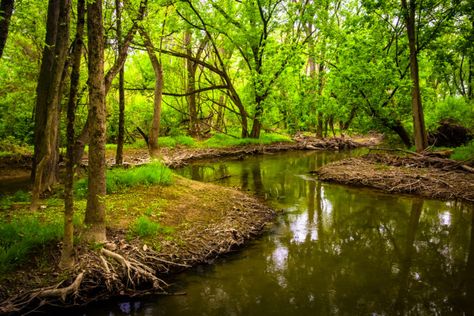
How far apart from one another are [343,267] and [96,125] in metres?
5.45

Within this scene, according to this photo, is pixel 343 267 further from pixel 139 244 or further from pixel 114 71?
pixel 114 71

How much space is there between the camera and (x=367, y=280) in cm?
647

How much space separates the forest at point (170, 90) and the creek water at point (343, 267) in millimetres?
760

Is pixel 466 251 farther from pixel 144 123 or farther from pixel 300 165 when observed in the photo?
pixel 144 123

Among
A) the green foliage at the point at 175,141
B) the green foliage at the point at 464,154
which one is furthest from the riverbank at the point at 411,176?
the green foliage at the point at 175,141

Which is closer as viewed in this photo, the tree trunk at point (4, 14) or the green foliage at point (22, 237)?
the green foliage at point (22, 237)

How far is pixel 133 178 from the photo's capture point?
10.2m

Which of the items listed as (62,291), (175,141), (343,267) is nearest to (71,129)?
(62,291)

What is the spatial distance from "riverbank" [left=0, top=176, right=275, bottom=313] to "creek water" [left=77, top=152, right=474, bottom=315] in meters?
0.33

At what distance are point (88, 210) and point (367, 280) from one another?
5329 millimetres

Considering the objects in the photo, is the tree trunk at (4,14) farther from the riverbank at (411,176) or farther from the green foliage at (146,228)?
the riverbank at (411,176)

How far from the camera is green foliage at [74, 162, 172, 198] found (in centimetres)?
962

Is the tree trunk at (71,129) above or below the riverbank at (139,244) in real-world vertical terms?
above

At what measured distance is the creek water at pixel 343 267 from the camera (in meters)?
5.59
